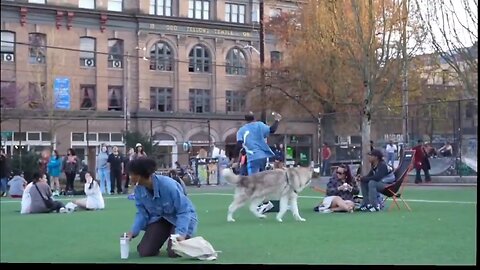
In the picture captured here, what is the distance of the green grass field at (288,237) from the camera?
7145 millimetres

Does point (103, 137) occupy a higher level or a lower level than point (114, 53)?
lower

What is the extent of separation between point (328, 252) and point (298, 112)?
75.3 ft

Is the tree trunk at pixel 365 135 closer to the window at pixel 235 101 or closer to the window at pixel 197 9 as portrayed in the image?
the window at pixel 235 101

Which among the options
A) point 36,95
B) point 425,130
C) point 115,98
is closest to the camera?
point 36,95

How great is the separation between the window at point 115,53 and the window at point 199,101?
12.6 ft

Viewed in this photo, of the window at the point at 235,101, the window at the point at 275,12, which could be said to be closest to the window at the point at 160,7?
the window at the point at 275,12

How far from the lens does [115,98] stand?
52.3 ft

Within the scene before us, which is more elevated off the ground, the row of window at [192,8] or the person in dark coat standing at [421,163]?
the row of window at [192,8]

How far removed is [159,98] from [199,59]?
151 cm

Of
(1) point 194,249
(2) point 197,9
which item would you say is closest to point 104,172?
(2) point 197,9

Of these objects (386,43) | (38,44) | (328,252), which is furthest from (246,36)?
(328,252)

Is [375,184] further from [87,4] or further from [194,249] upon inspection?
[194,249]

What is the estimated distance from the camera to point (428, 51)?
22.9 meters

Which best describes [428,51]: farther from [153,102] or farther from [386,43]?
[153,102]
